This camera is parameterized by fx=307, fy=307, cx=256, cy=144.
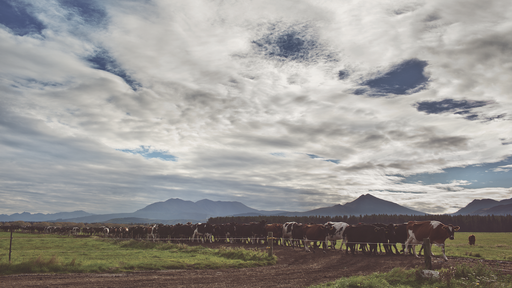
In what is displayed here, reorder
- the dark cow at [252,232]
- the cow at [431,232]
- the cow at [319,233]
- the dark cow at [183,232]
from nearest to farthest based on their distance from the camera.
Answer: the cow at [431,232] → the cow at [319,233] → the dark cow at [252,232] → the dark cow at [183,232]

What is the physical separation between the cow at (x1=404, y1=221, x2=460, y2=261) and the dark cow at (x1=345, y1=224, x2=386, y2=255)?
2.52m

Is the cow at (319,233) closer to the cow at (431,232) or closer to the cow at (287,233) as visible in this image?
the cow at (287,233)

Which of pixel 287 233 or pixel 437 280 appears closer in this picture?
pixel 437 280

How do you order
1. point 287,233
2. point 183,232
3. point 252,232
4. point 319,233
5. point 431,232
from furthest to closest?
1. point 183,232
2. point 252,232
3. point 287,233
4. point 319,233
5. point 431,232

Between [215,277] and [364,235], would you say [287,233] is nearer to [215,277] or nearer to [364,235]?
[364,235]

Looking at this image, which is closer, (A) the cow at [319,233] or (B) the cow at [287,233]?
(A) the cow at [319,233]

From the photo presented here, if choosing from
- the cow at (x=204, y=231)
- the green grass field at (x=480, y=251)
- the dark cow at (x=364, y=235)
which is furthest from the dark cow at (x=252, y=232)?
the green grass field at (x=480, y=251)

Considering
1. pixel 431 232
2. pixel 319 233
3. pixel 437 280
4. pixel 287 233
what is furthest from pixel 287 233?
pixel 437 280

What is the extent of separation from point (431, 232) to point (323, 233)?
35.0ft

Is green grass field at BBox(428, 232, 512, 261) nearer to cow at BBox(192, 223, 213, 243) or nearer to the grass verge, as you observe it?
the grass verge

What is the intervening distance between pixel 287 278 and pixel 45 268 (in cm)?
1423

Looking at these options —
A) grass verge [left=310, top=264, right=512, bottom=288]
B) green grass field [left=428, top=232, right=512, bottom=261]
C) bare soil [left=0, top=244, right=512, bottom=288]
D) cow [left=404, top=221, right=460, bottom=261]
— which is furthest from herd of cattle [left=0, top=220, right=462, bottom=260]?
grass verge [left=310, top=264, right=512, bottom=288]

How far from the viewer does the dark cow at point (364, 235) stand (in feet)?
88.3

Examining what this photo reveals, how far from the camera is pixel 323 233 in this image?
3122 cm
